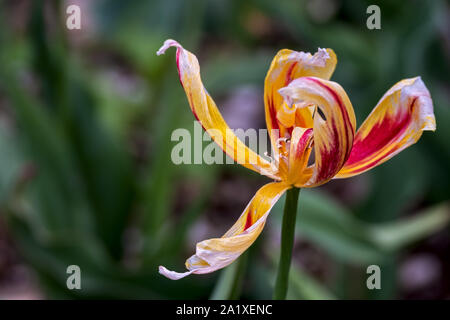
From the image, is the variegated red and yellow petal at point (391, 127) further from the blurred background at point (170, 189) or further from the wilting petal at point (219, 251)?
the blurred background at point (170, 189)

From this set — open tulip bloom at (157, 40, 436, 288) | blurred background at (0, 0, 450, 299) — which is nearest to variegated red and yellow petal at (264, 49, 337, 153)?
open tulip bloom at (157, 40, 436, 288)

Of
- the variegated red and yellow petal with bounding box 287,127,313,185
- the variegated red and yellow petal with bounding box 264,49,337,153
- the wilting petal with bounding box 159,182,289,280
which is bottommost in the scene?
the wilting petal with bounding box 159,182,289,280

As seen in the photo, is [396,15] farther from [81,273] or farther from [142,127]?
[142,127]

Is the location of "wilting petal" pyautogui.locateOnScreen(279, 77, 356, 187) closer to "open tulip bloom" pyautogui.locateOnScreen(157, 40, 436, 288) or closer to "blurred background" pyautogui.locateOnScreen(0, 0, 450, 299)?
"open tulip bloom" pyautogui.locateOnScreen(157, 40, 436, 288)

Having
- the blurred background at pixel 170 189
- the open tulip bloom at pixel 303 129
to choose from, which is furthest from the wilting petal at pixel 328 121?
the blurred background at pixel 170 189

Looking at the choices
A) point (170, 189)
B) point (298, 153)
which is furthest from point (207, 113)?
point (170, 189)
